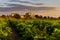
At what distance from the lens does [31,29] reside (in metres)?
16.8

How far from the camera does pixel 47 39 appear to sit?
45.6 feet

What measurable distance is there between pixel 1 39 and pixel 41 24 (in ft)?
18.5

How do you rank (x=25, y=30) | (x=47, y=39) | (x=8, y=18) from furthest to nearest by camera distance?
(x=8, y=18)
(x=25, y=30)
(x=47, y=39)

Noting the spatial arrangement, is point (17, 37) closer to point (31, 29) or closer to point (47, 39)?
point (31, 29)

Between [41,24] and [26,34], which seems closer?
[26,34]

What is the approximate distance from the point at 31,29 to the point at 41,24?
221 cm

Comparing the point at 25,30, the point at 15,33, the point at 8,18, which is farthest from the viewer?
the point at 8,18

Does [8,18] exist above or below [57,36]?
below

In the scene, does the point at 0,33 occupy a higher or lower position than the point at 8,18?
higher

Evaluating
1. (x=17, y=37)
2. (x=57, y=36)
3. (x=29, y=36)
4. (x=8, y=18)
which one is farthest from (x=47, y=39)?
(x=8, y=18)

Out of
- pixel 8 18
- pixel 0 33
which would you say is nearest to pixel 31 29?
pixel 0 33

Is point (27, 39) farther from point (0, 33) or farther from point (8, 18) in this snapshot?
point (8, 18)

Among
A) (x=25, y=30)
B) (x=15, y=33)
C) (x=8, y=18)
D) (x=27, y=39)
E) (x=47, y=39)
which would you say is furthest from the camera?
(x=8, y=18)

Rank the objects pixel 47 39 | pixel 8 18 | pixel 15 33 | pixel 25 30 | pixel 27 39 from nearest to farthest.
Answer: pixel 47 39
pixel 27 39
pixel 25 30
pixel 15 33
pixel 8 18
